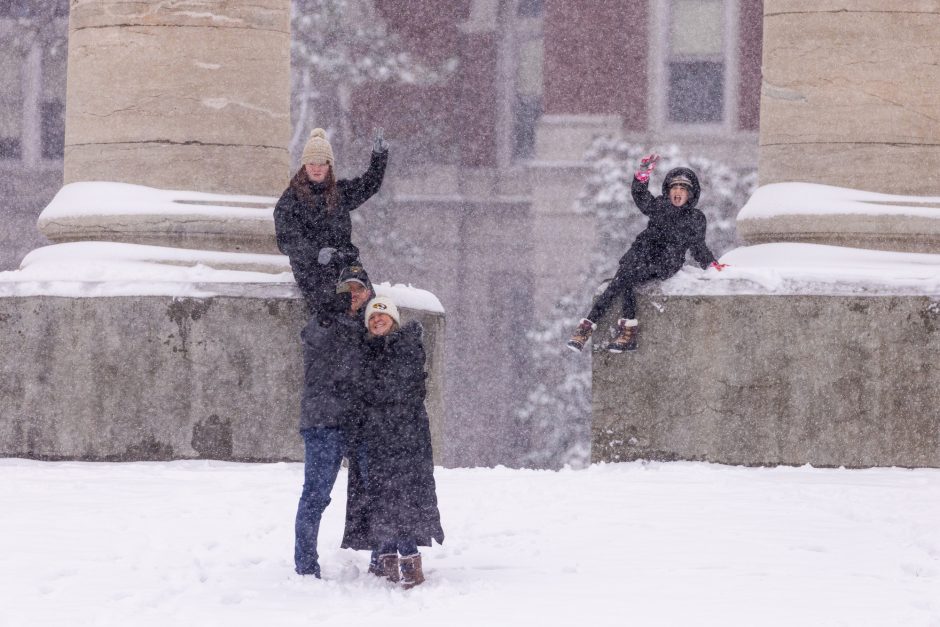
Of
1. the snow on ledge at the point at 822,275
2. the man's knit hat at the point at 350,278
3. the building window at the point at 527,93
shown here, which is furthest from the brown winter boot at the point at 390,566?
the building window at the point at 527,93

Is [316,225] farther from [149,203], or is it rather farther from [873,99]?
[873,99]

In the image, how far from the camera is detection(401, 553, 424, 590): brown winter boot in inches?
273

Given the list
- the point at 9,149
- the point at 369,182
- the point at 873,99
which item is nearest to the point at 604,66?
the point at 9,149

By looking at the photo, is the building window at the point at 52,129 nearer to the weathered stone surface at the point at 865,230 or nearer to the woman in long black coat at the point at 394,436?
the weathered stone surface at the point at 865,230

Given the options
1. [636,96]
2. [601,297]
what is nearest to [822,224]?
[601,297]

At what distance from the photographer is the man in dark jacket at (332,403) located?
23.7ft

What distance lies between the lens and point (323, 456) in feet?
23.9

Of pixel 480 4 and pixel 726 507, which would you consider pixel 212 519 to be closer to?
pixel 726 507

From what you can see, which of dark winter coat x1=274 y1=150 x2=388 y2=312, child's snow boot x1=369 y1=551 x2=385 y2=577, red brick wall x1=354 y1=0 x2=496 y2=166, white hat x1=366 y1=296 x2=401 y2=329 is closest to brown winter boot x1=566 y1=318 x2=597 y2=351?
dark winter coat x1=274 y1=150 x2=388 y2=312

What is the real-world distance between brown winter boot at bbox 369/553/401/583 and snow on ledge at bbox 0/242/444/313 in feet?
9.91

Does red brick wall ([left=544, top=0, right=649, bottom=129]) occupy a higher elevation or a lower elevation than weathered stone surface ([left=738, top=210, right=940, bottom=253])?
higher

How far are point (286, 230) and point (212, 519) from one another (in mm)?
1969

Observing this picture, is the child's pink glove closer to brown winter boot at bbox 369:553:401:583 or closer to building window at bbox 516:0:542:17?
brown winter boot at bbox 369:553:401:583

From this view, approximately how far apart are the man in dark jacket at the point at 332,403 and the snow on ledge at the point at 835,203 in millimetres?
4230
